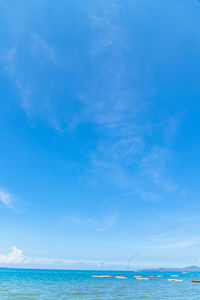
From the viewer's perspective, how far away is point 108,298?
Answer: 40344 millimetres

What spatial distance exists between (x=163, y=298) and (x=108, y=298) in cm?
1205

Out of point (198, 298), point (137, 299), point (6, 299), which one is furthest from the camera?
point (198, 298)

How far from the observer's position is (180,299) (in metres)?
42.4

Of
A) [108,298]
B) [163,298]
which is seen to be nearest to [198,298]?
[163,298]

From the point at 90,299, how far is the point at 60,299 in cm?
576

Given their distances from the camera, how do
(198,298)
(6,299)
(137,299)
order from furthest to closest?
1. (198,298)
2. (137,299)
3. (6,299)

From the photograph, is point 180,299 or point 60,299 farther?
point 180,299

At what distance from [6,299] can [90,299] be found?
1557 cm

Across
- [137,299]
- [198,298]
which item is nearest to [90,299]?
[137,299]

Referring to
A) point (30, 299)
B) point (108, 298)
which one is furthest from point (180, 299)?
point (30, 299)

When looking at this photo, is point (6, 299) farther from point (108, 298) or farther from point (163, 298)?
point (163, 298)

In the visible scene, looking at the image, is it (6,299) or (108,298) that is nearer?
(6,299)

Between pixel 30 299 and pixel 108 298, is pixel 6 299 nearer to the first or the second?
pixel 30 299

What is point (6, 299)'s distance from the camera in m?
37.2
